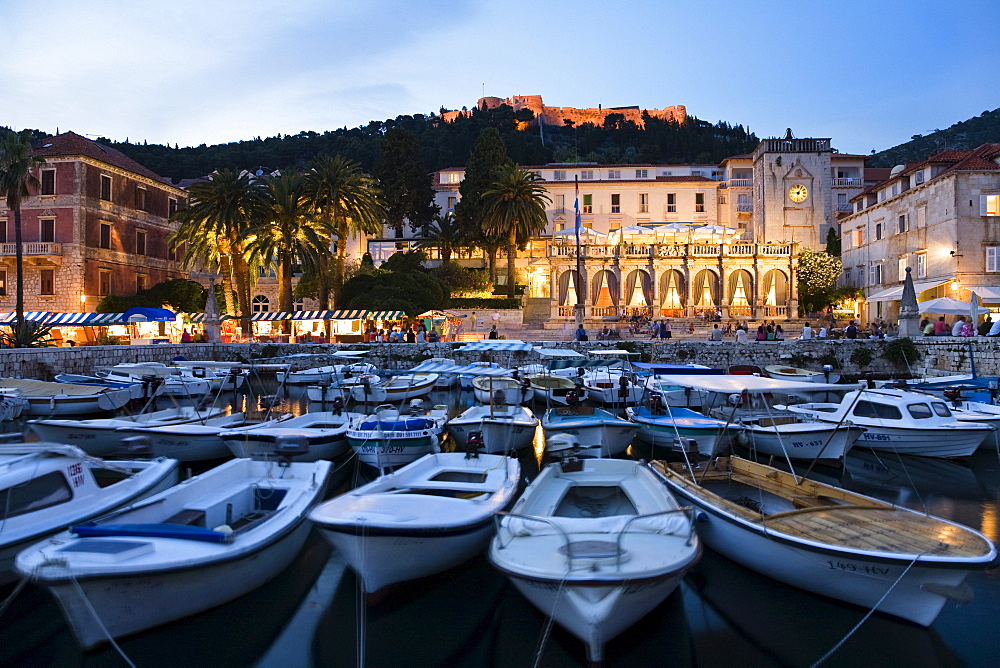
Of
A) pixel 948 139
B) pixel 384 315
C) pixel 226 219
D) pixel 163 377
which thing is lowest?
pixel 163 377

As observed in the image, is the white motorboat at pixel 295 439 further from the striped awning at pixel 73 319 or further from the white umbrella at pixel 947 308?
the white umbrella at pixel 947 308

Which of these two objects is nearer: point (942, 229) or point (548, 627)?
point (548, 627)

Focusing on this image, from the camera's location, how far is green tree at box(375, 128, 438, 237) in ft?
238

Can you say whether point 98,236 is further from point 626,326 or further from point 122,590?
point 122,590

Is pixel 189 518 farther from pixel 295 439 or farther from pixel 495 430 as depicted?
pixel 495 430

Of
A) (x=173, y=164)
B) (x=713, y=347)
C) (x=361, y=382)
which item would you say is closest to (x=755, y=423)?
(x=361, y=382)

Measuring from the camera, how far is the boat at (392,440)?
51.8ft

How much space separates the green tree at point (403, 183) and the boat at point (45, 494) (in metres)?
63.0

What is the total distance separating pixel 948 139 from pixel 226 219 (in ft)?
418

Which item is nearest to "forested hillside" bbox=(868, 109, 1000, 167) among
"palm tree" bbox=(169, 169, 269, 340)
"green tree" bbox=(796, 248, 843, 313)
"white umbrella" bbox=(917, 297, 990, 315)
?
"green tree" bbox=(796, 248, 843, 313)

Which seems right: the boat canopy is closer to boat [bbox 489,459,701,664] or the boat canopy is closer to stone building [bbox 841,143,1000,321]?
boat [bbox 489,459,701,664]

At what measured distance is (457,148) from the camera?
108 meters

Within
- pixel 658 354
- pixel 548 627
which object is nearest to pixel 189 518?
pixel 548 627

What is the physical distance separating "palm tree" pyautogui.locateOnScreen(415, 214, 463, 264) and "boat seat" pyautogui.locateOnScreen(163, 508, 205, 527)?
180 ft
